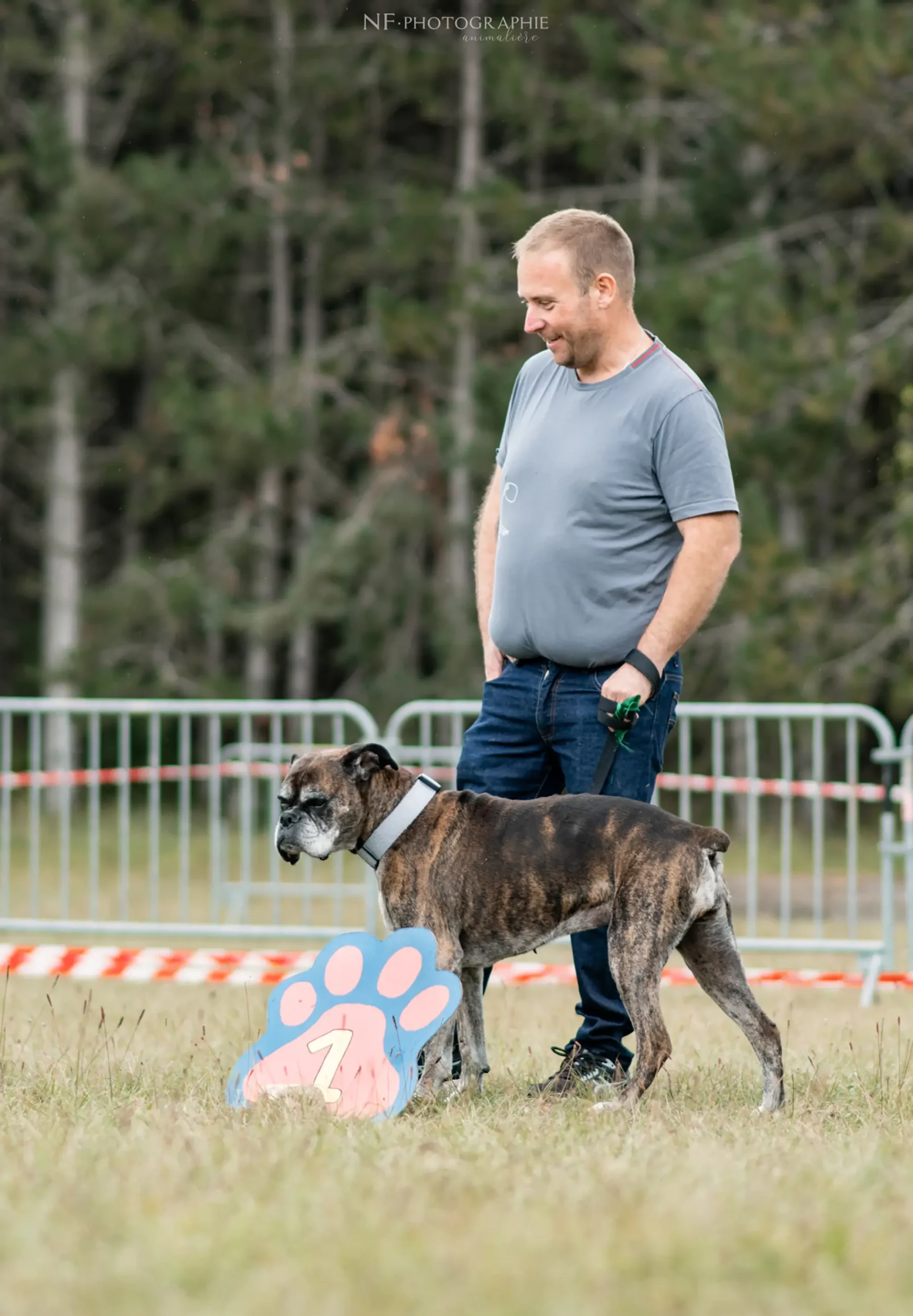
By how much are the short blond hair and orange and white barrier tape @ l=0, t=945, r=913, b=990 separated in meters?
3.08

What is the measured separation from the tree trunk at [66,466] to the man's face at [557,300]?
15699 millimetres

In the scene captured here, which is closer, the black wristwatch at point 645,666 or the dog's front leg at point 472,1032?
the black wristwatch at point 645,666

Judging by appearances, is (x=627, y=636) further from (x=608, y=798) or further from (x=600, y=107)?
(x=600, y=107)

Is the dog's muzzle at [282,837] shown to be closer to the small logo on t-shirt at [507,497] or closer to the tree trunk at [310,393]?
the small logo on t-shirt at [507,497]

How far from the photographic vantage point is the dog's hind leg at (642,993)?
476 centimetres

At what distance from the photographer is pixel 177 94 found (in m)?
23.3

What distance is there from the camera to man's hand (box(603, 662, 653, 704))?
16.3ft

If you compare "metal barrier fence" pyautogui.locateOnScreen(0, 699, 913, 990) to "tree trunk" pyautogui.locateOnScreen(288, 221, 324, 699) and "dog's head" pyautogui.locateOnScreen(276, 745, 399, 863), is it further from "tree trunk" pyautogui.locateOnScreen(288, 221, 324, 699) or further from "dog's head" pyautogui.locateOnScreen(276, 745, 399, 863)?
"dog's head" pyautogui.locateOnScreen(276, 745, 399, 863)

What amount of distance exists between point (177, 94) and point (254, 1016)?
18.7 meters

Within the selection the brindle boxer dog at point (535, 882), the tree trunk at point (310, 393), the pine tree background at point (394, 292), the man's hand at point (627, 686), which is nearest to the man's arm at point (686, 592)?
the man's hand at point (627, 686)

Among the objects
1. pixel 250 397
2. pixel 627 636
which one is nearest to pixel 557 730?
pixel 627 636

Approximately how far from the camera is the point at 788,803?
32.4ft

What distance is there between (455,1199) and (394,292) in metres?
19.9

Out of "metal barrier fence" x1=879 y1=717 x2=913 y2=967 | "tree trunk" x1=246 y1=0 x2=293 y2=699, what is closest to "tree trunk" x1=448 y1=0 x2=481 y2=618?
"tree trunk" x1=246 y1=0 x2=293 y2=699
